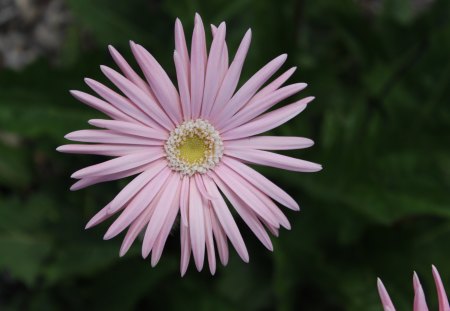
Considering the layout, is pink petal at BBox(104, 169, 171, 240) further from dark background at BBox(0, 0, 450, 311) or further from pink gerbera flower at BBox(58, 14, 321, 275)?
dark background at BBox(0, 0, 450, 311)

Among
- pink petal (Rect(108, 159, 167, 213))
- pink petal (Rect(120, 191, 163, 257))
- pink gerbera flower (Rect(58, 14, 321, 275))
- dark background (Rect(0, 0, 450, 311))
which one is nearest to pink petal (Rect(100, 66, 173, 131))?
pink gerbera flower (Rect(58, 14, 321, 275))

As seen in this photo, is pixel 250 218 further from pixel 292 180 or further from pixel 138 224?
pixel 292 180

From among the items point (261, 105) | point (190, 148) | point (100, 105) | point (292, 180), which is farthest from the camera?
point (292, 180)

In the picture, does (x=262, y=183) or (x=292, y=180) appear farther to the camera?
(x=292, y=180)

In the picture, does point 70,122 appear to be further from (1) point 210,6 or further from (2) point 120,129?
(2) point 120,129

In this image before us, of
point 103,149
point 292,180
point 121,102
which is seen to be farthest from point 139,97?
point 292,180

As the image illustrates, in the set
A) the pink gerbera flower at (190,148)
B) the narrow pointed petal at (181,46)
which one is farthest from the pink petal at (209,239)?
the narrow pointed petal at (181,46)
